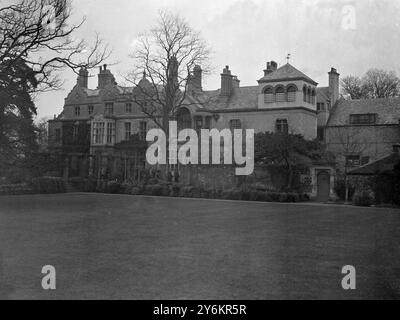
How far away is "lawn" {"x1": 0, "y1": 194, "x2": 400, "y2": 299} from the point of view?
7129mm

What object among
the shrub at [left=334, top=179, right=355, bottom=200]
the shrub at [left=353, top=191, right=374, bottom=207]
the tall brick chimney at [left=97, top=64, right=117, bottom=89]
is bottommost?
the shrub at [left=353, top=191, right=374, bottom=207]

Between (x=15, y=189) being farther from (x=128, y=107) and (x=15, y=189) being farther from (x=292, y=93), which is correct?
(x=292, y=93)

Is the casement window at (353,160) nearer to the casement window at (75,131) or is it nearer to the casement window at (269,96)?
the casement window at (269,96)

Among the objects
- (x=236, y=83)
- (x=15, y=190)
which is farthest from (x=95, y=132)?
(x=15, y=190)

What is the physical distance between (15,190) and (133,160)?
44.3 feet

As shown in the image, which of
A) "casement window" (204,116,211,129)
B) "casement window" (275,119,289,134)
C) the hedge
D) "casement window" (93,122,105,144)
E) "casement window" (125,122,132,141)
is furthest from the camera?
"casement window" (125,122,132,141)

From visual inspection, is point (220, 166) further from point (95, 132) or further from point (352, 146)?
point (95, 132)

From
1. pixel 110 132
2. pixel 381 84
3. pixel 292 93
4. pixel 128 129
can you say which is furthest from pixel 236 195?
pixel 381 84

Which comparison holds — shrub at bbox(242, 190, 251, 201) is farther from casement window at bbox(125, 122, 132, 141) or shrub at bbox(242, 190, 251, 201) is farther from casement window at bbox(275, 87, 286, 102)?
casement window at bbox(125, 122, 132, 141)

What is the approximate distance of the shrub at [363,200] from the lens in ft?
80.0

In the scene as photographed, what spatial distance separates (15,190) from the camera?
3028 centimetres

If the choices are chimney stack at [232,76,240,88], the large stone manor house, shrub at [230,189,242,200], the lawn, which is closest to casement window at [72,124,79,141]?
the large stone manor house

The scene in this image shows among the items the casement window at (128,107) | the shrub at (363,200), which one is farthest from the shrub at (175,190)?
the casement window at (128,107)

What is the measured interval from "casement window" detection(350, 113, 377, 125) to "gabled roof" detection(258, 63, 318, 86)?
13.2 ft
